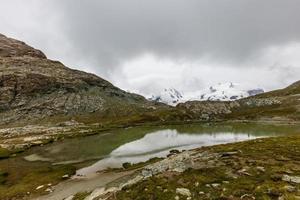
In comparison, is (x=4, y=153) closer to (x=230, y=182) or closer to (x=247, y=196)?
(x=230, y=182)

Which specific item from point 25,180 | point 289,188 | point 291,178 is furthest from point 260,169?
point 25,180

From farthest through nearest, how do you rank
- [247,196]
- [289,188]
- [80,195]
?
[80,195] < [289,188] < [247,196]

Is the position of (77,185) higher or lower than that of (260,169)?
lower

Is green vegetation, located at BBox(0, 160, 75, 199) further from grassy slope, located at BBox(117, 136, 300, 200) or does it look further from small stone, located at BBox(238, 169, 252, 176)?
small stone, located at BBox(238, 169, 252, 176)

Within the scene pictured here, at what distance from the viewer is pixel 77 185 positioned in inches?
1993

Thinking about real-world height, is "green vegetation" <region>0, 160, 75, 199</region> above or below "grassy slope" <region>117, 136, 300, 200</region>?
below

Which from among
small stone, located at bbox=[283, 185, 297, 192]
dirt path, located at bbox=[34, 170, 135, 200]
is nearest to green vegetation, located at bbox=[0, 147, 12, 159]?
dirt path, located at bbox=[34, 170, 135, 200]

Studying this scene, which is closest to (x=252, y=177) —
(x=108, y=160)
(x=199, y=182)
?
(x=199, y=182)

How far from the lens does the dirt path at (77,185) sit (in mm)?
45375

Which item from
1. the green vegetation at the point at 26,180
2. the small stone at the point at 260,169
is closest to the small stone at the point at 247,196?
the small stone at the point at 260,169

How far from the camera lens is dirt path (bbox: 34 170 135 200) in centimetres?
4538

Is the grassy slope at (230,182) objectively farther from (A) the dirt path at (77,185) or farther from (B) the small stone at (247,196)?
(A) the dirt path at (77,185)

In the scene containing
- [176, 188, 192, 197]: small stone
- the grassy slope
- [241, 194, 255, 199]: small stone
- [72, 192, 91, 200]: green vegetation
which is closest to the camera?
[241, 194, 255, 199]: small stone

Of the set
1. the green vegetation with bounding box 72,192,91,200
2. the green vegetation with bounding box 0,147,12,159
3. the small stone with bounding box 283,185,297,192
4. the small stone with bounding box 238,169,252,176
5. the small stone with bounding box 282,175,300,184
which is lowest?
the green vegetation with bounding box 72,192,91,200
